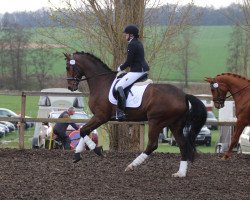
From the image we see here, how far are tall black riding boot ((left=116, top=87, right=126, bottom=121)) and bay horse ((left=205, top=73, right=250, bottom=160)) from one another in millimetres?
3228

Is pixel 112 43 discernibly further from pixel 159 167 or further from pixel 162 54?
pixel 159 167

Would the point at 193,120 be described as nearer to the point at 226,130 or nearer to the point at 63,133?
the point at 63,133

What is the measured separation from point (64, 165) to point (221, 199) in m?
4.14

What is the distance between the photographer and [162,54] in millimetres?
17797

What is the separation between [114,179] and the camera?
994 centimetres

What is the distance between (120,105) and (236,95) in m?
3.44

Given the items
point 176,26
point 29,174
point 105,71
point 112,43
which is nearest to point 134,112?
point 105,71

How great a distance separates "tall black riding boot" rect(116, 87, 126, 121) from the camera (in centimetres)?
1101

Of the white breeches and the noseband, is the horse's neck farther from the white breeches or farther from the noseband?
the noseband

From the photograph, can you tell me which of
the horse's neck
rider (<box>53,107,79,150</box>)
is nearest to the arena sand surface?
the horse's neck

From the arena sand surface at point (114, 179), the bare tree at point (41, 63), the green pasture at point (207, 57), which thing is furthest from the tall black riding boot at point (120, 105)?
the bare tree at point (41, 63)

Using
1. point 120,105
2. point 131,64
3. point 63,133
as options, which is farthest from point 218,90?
point 63,133

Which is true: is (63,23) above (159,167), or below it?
above

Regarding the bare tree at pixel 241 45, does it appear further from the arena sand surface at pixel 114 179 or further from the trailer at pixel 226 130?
the arena sand surface at pixel 114 179
